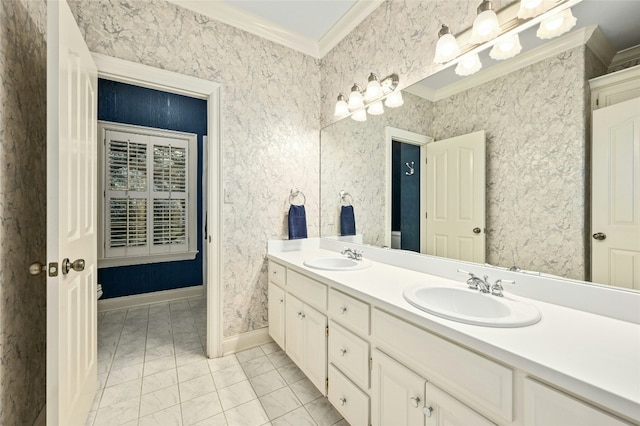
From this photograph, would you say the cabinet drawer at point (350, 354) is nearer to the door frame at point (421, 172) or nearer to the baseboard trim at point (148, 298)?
the door frame at point (421, 172)

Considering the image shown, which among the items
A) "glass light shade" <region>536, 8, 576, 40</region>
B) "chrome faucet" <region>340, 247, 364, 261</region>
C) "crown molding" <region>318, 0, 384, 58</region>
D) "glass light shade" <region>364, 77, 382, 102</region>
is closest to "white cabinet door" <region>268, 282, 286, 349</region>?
"chrome faucet" <region>340, 247, 364, 261</region>

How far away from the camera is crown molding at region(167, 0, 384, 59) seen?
1982 millimetres

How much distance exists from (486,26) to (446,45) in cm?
20

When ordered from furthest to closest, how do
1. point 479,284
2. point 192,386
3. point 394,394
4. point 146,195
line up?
point 146,195, point 192,386, point 479,284, point 394,394

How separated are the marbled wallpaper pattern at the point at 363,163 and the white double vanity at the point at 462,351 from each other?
1.55ft

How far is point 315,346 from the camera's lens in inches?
62.4

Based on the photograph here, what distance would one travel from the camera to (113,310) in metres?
2.97

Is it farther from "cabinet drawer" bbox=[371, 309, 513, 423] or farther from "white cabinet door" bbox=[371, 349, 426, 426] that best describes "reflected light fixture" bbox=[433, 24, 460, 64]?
"white cabinet door" bbox=[371, 349, 426, 426]

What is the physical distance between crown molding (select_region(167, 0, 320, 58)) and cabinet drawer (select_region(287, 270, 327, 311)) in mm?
1920

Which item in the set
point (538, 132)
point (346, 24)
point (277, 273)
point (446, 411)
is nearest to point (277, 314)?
point (277, 273)

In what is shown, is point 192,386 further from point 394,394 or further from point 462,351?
point 462,351

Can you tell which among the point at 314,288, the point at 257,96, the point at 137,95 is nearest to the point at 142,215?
the point at 137,95

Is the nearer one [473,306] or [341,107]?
[473,306]

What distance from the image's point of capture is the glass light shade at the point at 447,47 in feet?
4.61
